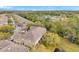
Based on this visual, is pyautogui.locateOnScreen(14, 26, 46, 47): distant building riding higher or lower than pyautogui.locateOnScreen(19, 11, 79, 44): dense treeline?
lower

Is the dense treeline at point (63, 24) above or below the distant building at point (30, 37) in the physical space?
above

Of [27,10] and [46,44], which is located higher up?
[27,10]

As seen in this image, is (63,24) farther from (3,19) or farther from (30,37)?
(3,19)

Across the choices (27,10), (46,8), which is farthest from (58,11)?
(27,10)

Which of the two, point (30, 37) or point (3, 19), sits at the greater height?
point (3, 19)

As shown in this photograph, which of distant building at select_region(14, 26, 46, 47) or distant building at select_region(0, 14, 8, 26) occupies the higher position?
distant building at select_region(0, 14, 8, 26)

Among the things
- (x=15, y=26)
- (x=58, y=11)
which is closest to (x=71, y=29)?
(x=58, y=11)

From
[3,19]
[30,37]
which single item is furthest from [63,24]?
[3,19]
